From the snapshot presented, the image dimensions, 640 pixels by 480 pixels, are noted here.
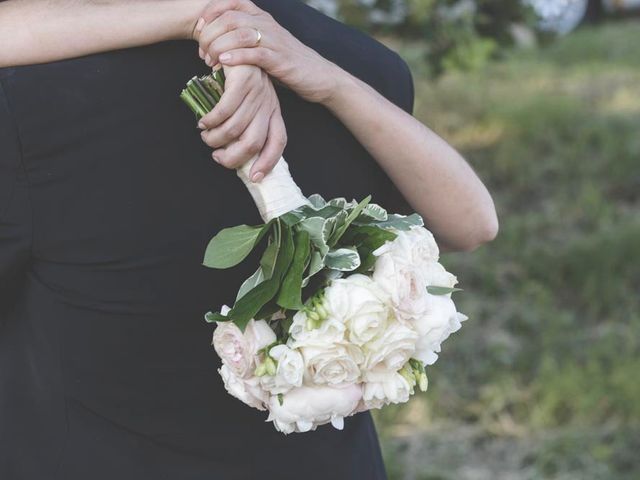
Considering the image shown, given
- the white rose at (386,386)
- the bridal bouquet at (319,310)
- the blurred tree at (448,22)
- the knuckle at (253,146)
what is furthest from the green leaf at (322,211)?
the blurred tree at (448,22)

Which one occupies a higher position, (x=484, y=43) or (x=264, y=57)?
(x=484, y=43)

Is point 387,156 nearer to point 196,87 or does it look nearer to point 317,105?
point 317,105

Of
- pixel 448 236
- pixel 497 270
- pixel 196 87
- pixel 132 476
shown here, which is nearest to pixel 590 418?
pixel 497 270

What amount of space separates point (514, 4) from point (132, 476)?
3413 millimetres

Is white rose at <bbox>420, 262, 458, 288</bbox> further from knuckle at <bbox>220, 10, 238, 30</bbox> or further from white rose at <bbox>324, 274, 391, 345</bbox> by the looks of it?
knuckle at <bbox>220, 10, 238, 30</bbox>

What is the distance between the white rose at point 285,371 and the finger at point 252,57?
1.25ft

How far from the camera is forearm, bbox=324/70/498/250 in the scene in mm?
1499

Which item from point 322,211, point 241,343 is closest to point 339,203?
point 322,211

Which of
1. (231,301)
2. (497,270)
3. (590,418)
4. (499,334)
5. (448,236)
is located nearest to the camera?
(231,301)

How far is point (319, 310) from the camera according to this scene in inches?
51.9

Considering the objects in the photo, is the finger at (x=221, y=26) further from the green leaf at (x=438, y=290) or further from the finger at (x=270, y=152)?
the green leaf at (x=438, y=290)

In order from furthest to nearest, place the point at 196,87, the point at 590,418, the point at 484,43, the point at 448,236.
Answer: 1. the point at 484,43
2. the point at 590,418
3. the point at 448,236
4. the point at 196,87

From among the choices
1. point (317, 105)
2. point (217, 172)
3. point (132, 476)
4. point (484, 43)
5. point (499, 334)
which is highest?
point (484, 43)

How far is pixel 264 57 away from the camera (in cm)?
136
